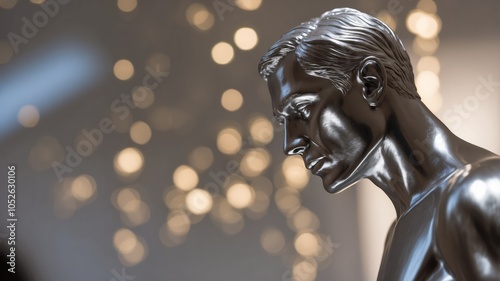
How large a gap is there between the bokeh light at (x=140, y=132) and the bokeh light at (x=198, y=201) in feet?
0.87

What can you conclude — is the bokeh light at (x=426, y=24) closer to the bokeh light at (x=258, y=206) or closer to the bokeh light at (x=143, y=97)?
the bokeh light at (x=258, y=206)

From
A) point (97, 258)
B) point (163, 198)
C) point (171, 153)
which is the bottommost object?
point (97, 258)

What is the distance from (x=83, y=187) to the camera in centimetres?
276

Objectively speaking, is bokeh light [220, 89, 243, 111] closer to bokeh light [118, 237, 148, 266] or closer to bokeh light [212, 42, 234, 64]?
bokeh light [212, 42, 234, 64]

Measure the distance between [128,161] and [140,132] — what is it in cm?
12

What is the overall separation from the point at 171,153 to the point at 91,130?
1.02 ft

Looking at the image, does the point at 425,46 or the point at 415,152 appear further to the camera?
the point at 425,46

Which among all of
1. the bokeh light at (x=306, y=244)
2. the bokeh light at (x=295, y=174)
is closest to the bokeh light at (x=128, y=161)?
the bokeh light at (x=295, y=174)

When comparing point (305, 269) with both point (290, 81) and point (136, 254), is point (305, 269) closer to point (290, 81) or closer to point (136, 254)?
point (136, 254)

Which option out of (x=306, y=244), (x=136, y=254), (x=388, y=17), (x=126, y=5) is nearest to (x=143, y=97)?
(x=126, y=5)

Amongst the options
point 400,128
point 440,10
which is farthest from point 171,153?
point 400,128

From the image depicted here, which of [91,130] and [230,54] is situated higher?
[230,54]

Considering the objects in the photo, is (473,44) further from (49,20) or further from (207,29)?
(49,20)

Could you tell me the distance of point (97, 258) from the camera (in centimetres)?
274
